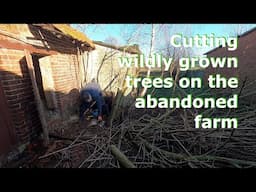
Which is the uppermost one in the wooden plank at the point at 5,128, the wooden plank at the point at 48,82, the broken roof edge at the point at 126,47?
the broken roof edge at the point at 126,47

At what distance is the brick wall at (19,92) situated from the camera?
2490 millimetres

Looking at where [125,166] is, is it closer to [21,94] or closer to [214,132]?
[214,132]

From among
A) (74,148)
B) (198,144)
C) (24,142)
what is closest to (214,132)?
(198,144)

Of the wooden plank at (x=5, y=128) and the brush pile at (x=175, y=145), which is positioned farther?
the wooden plank at (x=5, y=128)

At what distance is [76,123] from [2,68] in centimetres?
209

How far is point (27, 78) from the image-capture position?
2949 mm

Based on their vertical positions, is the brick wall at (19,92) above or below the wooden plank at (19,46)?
below

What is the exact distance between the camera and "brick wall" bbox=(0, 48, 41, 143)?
249 centimetres

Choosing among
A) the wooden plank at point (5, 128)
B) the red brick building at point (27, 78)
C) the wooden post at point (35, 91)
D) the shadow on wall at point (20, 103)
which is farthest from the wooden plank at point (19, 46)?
the wooden plank at point (5, 128)

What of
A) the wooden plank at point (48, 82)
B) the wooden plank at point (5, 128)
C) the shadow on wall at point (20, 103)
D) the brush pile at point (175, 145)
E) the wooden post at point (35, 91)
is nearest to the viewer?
the brush pile at point (175, 145)

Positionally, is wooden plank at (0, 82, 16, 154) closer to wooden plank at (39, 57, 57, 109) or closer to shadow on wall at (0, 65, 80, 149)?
shadow on wall at (0, 65, 80, 149)

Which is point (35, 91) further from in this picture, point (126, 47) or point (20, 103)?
point (126, 47)

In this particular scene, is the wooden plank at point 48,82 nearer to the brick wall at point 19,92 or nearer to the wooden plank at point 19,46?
the wooden plank at point 19,46

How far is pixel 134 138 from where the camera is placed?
108 inches
